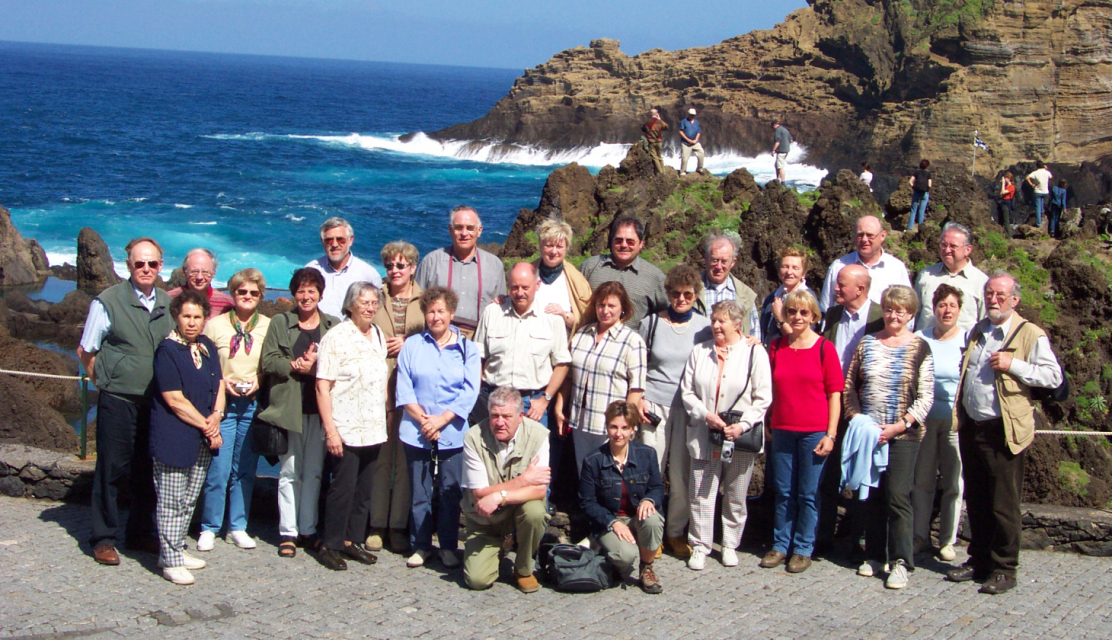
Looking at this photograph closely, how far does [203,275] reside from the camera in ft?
19.5

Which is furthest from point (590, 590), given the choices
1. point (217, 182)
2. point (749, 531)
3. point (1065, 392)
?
point (217, 182)

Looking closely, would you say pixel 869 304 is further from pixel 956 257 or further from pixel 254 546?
pixel 254 546

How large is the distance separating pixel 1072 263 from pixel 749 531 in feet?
31.1

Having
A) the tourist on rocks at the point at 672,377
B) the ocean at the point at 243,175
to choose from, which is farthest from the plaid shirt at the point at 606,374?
the ocean at the point at 243,175

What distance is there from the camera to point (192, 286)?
5996 millimetres

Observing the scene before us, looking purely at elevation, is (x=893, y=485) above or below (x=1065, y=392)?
below

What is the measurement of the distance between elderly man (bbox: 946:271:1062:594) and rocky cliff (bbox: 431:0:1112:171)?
145 ft

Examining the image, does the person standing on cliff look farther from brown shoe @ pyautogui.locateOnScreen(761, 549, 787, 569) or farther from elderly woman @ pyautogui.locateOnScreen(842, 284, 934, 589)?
brown shoe @ pyautogui.locateOnScreen(761, 549, 787, 569)

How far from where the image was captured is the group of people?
18.2 ft

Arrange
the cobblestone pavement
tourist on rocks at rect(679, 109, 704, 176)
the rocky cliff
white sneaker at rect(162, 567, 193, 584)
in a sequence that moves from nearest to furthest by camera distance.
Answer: the cobblestone pavement, white sneaker at rect(162, 567, 193, 584), tourist on rocks at rect(679, 109, 704, 176), the rocky cliff

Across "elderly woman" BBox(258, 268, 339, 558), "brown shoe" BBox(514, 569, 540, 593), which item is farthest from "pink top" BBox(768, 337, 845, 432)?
"elderly woman" BBox(258, 268, 339, 558)

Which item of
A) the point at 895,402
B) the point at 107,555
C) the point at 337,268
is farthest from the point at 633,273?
the point at 107,555

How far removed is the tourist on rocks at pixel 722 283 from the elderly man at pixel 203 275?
3.15 m

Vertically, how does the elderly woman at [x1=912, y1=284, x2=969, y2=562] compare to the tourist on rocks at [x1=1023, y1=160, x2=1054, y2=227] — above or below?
below
